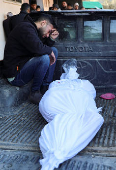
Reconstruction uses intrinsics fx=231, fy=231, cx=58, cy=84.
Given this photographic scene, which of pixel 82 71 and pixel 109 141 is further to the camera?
pixel 82 71

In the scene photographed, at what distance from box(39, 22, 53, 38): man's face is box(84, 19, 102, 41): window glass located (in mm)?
562

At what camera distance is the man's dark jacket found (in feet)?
9.62

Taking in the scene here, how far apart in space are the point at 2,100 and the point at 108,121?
A: 1.36 metres

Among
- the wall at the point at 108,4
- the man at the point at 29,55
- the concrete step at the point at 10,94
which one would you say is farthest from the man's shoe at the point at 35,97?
the wall at the point at 108,4

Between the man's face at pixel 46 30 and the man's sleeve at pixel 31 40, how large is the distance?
0.14 m

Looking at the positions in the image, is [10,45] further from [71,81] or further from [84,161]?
[84,161]

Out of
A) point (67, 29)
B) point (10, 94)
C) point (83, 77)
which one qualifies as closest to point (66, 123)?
point (10, 94)

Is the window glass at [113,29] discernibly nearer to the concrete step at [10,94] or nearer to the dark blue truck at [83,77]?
the dark blue truck at [83,77]

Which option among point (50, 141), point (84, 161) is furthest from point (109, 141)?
point (50, 141)

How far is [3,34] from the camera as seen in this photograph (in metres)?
3.70

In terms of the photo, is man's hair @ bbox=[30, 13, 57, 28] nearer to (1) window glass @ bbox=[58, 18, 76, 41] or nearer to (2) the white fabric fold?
(1) window glass @ bbox=[58, 18, 76, 41]

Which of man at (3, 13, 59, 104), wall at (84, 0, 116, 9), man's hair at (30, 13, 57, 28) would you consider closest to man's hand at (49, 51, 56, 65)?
man at (3, 13, 59, 104)

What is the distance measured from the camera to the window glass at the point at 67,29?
11.0 feet

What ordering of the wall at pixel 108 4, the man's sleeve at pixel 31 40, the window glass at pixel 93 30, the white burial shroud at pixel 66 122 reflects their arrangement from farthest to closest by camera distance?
1. the wall at pixel 108 4
2. the window glass at pixel 93 30
3. the man's sleeve at pixel 31 40
4. the white burial shroud at pixel 66 122
